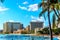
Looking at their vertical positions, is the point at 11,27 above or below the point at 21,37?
above

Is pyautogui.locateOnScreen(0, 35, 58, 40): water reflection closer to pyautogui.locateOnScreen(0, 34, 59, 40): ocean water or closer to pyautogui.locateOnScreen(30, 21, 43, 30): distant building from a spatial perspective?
pyautogui.locateOnScreen(0, 34, 59, 40): ocean water

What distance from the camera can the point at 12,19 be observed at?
673cm

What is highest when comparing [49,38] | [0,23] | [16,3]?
[16,3]

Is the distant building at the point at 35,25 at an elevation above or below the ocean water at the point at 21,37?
above

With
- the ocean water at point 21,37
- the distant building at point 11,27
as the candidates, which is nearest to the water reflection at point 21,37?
the ocean water at point 21,37

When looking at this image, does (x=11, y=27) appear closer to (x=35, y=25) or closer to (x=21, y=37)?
(x=21, y=37)

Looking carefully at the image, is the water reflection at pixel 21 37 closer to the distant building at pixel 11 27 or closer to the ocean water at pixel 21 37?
the ocean water at pixel 21 37

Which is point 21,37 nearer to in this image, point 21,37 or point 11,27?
point 21,37

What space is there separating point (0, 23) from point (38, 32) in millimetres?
986

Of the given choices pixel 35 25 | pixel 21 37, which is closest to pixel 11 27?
pixel 21 37

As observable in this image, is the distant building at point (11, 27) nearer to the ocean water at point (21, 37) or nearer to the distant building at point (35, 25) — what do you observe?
the ocean water at point (21, 37)

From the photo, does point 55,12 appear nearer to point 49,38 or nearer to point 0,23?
point 49,38

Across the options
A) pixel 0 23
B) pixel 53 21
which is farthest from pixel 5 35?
pixel 53 21

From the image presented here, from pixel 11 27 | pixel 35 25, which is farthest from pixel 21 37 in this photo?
pixel 35 25
